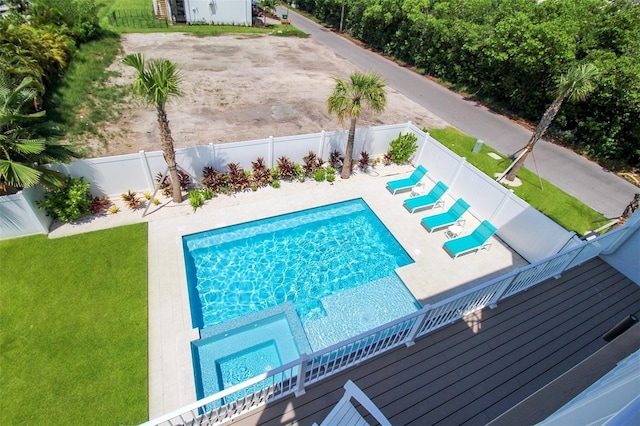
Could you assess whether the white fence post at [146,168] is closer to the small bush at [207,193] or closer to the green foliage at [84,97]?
the small bush at [207,193]

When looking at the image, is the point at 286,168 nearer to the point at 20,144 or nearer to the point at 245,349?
the point at 245,349

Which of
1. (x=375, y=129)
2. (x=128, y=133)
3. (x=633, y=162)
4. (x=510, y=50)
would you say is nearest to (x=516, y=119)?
(x=510, y=50)

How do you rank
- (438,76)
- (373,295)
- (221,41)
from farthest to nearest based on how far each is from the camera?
(221,41), (438,76), (373,295)

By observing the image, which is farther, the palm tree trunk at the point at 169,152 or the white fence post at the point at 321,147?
the white fence post at the point at 321,147

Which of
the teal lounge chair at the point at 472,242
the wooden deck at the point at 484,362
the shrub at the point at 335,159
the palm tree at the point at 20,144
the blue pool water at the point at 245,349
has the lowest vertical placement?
the blue pool water at the point at 245,349

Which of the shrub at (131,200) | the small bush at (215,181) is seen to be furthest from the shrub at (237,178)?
the shrub at (131,200)

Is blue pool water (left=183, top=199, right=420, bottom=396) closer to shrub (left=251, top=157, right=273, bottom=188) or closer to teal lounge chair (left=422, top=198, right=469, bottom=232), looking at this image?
teal lounge chair (left=422, top=198, right=469, bottom=232)

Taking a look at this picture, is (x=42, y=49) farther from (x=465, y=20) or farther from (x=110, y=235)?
(x=465, y=20)
